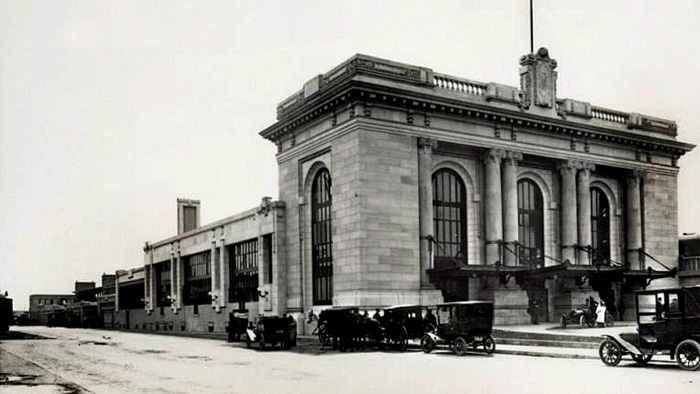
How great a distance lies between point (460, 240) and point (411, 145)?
6681 millimetres

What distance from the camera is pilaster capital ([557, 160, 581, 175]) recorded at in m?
42.8

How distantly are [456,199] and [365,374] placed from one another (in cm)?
2304

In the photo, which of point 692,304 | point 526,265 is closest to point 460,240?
point 526,265

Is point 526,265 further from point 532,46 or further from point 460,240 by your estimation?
point 532,46

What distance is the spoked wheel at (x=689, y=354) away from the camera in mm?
17423

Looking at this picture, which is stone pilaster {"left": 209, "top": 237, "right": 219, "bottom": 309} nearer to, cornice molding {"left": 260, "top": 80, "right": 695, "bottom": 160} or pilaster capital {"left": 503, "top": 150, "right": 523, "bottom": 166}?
cornice molding {"left": 260, "top": 80, "right": 695, "bottom": 160}

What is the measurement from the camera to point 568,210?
140 feet

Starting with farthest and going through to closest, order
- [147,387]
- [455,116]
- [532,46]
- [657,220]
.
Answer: [657,220], [532,46], [455,116], [147,387]

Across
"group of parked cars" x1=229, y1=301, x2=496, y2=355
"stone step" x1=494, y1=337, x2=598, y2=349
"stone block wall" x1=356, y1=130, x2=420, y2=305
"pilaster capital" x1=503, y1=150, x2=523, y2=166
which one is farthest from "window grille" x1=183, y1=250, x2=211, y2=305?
"stone step" x1=494, y1=337, x2=598, y2=349

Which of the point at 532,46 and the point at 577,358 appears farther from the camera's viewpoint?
the point at 532,46

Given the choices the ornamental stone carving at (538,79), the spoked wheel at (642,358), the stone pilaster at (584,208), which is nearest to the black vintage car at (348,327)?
the spoked wheel at (642,358)

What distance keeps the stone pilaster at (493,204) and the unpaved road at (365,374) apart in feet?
46.7

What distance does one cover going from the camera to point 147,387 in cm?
1650

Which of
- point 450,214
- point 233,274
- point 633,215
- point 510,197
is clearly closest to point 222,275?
point 233,274
